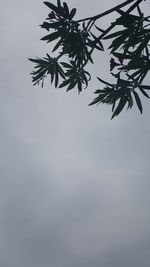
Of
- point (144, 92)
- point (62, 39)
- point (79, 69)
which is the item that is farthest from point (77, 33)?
point (144, 92)

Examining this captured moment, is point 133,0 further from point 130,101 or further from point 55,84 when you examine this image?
A: point 55,84

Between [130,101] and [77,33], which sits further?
[130,101]

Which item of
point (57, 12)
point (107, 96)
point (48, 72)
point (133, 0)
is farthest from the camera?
point (48, 72)

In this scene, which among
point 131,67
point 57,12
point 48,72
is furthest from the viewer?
point 48,72

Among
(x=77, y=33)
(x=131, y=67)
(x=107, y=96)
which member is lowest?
(x=131, y=67)

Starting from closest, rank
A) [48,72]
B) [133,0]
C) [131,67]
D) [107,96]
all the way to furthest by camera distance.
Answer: [133,0], [131,67], [107,96], [48,72]

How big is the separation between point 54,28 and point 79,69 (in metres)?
1.08

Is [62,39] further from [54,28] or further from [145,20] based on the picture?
[145,20]

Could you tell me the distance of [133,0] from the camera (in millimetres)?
4984

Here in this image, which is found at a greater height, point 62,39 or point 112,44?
point 62,39

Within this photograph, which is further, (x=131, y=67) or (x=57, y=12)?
(x=57, y=12)

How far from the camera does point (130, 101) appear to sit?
658 cm

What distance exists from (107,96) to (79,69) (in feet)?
2.60

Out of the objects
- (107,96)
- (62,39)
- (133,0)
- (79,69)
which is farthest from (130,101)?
(133,0)
